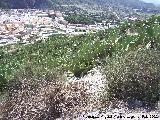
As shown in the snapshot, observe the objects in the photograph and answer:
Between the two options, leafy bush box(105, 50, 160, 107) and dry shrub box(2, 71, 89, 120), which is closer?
leafy bush box(105, 50, 160, 107)

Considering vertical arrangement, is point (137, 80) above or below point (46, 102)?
above

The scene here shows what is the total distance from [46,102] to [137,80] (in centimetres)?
164

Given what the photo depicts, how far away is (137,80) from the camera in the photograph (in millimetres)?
6992

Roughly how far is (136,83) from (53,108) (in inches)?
60.1

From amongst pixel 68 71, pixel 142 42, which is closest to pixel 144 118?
pixel 68 71

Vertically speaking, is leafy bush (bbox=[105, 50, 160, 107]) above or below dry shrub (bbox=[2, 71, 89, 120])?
above

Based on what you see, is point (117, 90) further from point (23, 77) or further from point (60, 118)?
point (23, 77)

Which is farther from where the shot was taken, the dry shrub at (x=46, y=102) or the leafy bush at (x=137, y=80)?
the dry shrub at (x=46, y=102)

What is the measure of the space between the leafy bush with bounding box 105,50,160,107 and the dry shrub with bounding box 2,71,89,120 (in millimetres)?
595

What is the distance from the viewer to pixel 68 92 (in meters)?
7.30

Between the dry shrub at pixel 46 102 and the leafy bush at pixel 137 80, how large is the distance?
59 centimetres

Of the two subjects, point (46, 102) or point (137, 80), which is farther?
point (46, 102)

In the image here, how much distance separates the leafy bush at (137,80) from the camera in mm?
6930

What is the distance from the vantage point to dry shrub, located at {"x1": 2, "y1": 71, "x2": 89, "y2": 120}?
709cm
